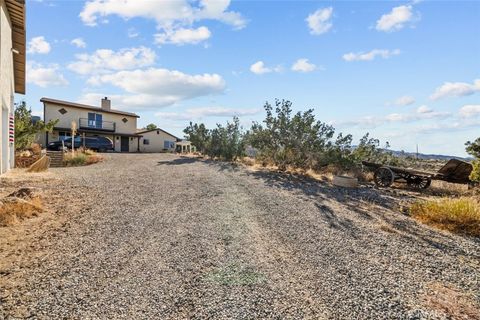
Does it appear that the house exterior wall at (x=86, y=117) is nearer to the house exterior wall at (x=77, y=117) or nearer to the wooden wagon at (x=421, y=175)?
the house exterior wall at (x=77, y=117)

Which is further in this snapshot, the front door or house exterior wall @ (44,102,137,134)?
the front door

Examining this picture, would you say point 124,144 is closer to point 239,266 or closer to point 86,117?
point 86,117

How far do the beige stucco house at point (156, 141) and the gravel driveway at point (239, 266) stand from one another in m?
30.0

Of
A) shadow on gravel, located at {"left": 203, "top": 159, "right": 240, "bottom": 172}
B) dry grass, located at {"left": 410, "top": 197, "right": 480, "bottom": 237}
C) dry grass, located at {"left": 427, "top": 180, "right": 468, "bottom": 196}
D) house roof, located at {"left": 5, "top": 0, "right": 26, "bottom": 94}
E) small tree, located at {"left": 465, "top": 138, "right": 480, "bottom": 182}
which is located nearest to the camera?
dry grass, located at {"left": 410, "top": 197, "right": 480, "bottom": 237}

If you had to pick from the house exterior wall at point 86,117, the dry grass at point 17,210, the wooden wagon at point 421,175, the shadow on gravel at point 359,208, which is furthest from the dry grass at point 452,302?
the house exterior wall at point 86,117

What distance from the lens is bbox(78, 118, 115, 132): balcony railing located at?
102 feet

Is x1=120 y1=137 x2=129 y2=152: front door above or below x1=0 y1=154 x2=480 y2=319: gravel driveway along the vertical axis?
above

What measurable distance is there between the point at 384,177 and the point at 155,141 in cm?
3053

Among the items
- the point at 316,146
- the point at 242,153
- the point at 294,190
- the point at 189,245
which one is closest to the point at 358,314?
the point at 189,245

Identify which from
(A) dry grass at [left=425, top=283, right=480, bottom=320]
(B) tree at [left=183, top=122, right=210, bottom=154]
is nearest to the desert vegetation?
(B) tree at [left=183, top=122, right=210, bottom=154]

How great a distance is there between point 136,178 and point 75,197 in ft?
12.6

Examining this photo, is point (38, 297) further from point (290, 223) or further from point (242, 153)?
point (242, 153)

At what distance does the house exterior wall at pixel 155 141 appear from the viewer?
36997 mm

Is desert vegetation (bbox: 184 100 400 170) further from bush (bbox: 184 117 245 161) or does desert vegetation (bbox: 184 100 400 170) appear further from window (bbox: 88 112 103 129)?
window (bbox: 88 112 103 129)
